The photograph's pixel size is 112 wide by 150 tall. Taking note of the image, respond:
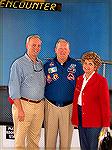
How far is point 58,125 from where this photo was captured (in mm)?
3658

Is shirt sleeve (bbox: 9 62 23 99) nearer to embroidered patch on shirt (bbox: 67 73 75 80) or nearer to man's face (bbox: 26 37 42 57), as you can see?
man's face (bbox: 26 37 42 57)

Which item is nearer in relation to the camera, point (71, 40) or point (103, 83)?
point (103, 83)

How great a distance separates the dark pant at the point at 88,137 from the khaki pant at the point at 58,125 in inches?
11.5

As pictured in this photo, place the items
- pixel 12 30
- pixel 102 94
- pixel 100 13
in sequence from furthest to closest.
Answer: pixel 12 30, pixel 100 13, pixel 102 94

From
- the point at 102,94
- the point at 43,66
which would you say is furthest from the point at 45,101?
the point at 102,94

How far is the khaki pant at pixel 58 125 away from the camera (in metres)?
3.60

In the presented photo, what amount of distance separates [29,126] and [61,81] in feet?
1.92

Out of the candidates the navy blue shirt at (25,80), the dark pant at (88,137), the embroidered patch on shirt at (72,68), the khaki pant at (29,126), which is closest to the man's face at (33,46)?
the navy blue shirt at (25,80)

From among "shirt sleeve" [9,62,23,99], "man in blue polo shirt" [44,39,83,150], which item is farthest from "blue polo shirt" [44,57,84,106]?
"shirt sleeve" [9,62,23,99]

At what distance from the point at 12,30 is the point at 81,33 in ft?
5.49

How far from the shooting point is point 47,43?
8.62 metres

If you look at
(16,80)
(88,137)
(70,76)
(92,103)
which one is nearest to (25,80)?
(16,80)

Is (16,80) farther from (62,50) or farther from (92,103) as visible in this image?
(92,103)

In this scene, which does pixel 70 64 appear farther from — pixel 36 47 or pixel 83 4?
pixel 83 4
